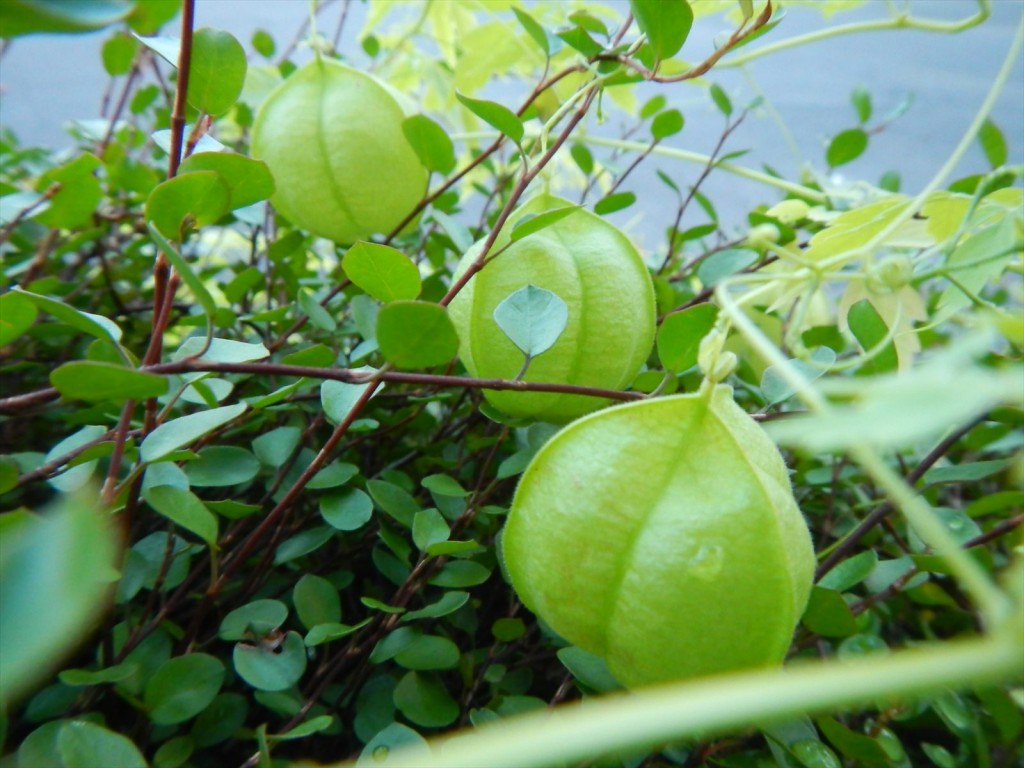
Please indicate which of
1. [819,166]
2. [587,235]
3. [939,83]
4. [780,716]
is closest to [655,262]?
[587,235]

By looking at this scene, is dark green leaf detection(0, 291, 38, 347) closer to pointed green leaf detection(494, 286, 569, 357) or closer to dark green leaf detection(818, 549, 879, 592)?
pointed green leaf detection(494, 286, 569, 357)

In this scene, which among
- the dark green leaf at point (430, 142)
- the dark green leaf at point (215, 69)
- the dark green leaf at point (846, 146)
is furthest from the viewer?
the dark green leaf at point (846, 146)

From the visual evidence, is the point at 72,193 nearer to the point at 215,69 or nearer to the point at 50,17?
the point at 215,69

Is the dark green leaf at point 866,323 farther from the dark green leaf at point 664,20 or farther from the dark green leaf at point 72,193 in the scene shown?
the dark green leaf at point 72,193

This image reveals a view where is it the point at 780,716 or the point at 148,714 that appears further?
the point at 148,714

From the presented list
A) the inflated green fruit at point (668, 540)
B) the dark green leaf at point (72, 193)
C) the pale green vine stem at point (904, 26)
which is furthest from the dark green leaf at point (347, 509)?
the pale green vine stem at point (904, 26)

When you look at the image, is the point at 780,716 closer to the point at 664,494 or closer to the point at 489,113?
the point at 664,494
